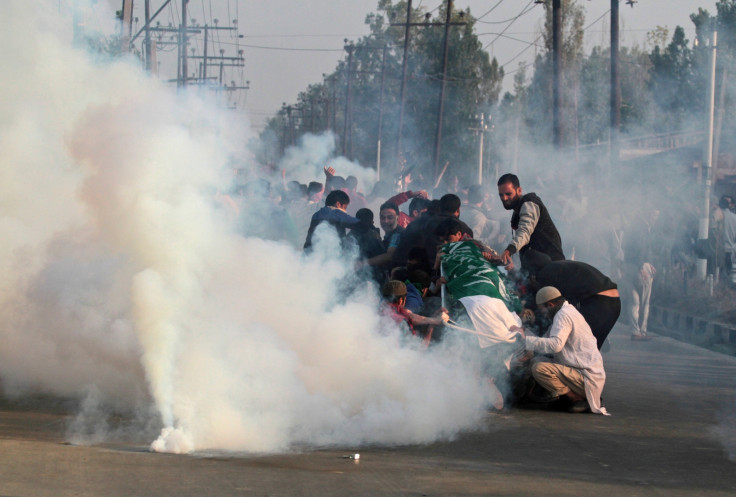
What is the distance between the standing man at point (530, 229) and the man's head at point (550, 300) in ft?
3.21

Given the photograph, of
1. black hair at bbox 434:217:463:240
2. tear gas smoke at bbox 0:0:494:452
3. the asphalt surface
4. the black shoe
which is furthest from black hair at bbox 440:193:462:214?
the black shoe

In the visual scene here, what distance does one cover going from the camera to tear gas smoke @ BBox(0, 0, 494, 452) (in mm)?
5969

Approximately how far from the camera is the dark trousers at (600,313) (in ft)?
27.1

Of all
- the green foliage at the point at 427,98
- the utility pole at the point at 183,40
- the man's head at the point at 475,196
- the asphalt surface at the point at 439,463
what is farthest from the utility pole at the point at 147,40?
the green foliage at the point at 427,98

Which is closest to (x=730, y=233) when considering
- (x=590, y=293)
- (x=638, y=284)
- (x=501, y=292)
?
(x=638, y=284)

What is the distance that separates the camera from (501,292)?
26.4ft

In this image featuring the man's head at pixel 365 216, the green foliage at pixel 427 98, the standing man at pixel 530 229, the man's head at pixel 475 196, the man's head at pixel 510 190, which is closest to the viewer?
the standing man at pixel 530 229

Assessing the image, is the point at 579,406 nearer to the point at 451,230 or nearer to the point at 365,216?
the point at 451,230

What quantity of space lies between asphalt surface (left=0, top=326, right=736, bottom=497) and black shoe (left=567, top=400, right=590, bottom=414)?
0.11 meters

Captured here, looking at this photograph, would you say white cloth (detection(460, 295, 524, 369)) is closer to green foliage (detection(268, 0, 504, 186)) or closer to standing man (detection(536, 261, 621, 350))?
standing man (detection(536, 261, 621, 350))

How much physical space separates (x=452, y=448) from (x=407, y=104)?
168ft

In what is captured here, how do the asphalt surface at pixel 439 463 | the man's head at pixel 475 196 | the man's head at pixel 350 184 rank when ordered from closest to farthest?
1. the asphalt surface at pixel 439 463
2. the man's head at pixel 475 196
3. the man's head at pixel 350 184

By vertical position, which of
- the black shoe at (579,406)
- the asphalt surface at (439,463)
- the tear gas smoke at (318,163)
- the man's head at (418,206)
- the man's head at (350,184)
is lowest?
the asphalt surface at (439,463)

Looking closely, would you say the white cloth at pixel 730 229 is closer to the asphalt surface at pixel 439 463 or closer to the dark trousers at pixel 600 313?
the dark trousers at pixel 600 313
